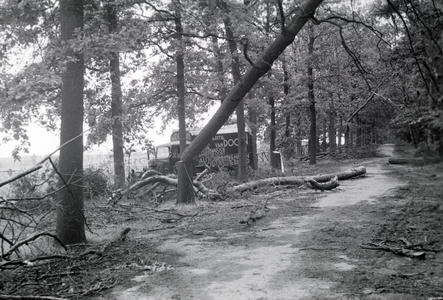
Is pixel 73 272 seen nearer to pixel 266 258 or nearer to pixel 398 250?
pixel 266 258

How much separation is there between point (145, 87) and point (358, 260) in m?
16.8

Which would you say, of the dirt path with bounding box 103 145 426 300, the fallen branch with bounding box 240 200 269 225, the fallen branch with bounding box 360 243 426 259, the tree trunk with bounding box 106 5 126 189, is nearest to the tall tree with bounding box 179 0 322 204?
the fallen branch with bounding box 240 200 269 225

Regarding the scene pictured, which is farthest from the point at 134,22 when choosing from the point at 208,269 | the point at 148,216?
the point at 208,269

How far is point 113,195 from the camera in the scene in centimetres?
1242

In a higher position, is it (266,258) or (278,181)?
(278,181)

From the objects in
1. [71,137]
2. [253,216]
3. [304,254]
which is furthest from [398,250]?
[71,137]

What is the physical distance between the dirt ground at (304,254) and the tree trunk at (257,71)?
2.44 metres

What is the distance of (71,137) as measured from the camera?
7062 mm

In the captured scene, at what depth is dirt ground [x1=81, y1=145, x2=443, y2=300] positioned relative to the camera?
419 cm

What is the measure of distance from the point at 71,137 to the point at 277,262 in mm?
4125

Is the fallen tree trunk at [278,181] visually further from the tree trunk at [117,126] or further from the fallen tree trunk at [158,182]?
the tree trunk at [117,126]

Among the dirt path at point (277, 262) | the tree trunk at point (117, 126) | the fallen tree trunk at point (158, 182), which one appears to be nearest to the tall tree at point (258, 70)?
the fallen tree trunk at point (158, 182)

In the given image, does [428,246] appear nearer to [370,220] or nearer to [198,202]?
[370,220]

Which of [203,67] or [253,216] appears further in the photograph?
[203,67]
